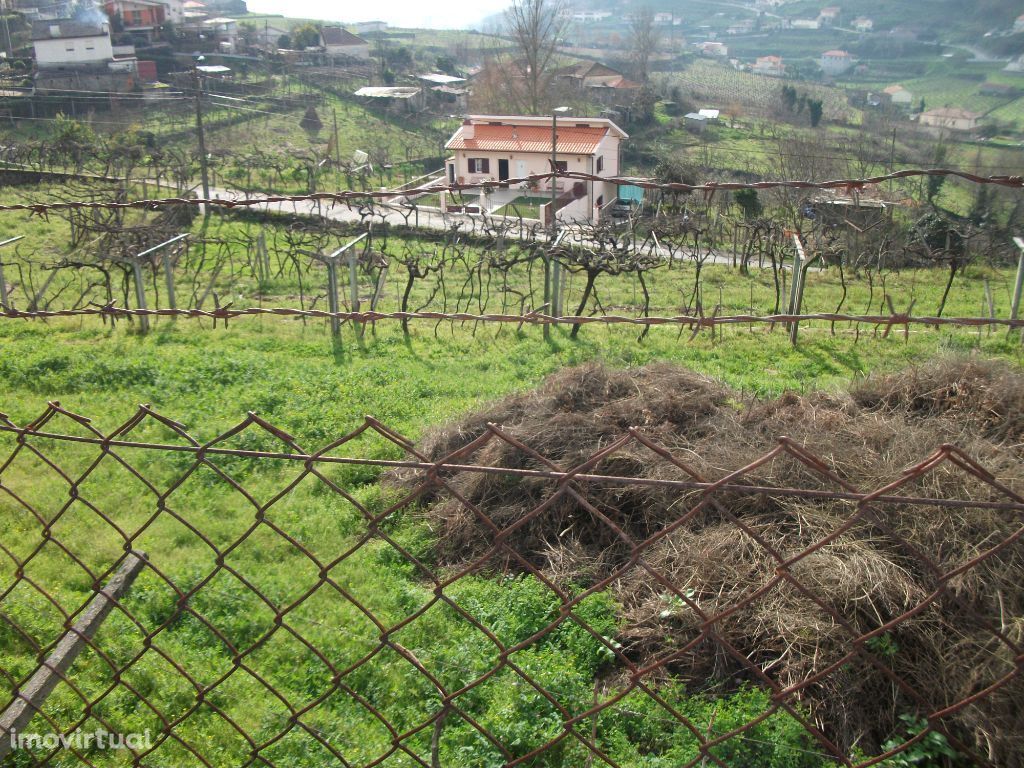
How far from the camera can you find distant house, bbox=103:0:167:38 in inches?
1871

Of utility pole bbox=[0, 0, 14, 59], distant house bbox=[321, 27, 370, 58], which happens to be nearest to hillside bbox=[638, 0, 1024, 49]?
distant house bbox=[321, 27, 370, 58]

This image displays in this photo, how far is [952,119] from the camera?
5200 cm

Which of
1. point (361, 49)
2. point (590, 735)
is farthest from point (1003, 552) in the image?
point (361, 49)

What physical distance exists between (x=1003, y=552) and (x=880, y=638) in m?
0.50

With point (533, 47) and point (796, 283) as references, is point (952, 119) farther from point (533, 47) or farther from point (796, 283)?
point (796, 283)

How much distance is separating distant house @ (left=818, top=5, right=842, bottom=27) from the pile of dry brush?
128 metres

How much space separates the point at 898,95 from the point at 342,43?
41.8 meters

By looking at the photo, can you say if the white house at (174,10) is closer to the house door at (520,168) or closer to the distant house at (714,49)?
the house door at (520,168)

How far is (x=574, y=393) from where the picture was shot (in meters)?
4.25

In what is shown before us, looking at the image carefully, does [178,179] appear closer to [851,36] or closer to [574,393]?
[574,393]

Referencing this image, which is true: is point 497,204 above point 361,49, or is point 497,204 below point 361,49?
below

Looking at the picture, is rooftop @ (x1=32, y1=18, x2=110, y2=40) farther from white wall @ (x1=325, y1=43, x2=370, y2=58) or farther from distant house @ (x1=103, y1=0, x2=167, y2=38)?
white wall @ (x1=325, y1=43, x2=370, y2=58)

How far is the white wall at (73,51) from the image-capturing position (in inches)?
1646

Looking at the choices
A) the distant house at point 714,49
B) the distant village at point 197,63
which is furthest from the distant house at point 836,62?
the distant village at point 197,63
